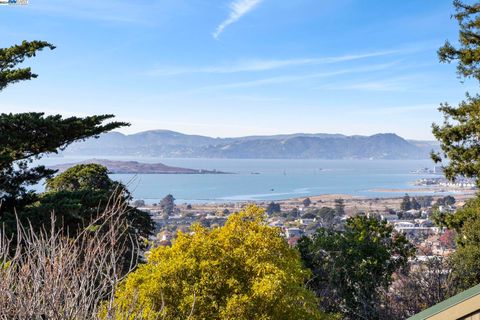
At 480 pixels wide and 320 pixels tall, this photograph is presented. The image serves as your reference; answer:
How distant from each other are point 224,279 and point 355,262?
5565 millimetres

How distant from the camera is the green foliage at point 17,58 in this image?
39.7 feet

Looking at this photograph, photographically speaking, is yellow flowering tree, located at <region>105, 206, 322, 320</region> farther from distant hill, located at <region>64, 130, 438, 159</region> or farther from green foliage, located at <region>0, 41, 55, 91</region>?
distant hill, located at <region>64, 130, 438, 159</region>

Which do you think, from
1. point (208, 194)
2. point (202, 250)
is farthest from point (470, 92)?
point (208, 194)

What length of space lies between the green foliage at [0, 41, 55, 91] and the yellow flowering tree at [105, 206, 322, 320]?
7897mm

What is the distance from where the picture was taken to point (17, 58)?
12719 mm

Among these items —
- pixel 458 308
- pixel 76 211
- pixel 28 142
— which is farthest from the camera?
pixel 28 142

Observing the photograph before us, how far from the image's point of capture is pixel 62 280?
3.33 meters

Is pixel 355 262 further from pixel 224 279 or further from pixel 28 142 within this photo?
pixel 28 142

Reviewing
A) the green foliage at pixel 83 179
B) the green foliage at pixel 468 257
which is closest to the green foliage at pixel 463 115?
the green foliage at pixel 468 257

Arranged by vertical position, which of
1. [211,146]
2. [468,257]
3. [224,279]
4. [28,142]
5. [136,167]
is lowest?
[468,257]

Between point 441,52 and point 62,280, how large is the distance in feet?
44.0

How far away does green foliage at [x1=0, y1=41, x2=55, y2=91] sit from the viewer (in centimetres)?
1210

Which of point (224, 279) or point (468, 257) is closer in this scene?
point (224, 279)

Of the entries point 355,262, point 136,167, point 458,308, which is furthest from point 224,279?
point 136,167
